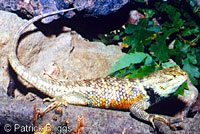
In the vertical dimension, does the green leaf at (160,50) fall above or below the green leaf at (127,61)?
above

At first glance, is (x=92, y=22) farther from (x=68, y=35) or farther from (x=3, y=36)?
(x=3, y=36)

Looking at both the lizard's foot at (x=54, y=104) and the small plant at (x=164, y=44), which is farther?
the small plant at (x=164, y=44)

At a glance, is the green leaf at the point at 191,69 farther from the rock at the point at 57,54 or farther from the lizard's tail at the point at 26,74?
the lizard's tail at the point at 26,74

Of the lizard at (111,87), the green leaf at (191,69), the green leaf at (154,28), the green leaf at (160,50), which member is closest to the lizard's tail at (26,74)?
the lizard at (111,87)

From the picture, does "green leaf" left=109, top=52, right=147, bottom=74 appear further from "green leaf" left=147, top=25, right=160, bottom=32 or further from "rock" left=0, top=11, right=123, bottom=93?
"green leaf" left=147, top=25, right=160, bottom=32

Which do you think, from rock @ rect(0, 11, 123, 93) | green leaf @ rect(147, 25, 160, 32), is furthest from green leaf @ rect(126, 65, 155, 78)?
green leaf @ rect(147, 25, 160, 32)

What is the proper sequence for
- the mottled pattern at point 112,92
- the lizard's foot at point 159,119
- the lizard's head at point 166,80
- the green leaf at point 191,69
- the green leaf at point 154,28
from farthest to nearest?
the green leaf at point 154,28 < the green leaf at point 191,69 < the mottled pattern at point 112,92 < the lizard's head at point 166,80 < the lizard's foot at point 159,119
